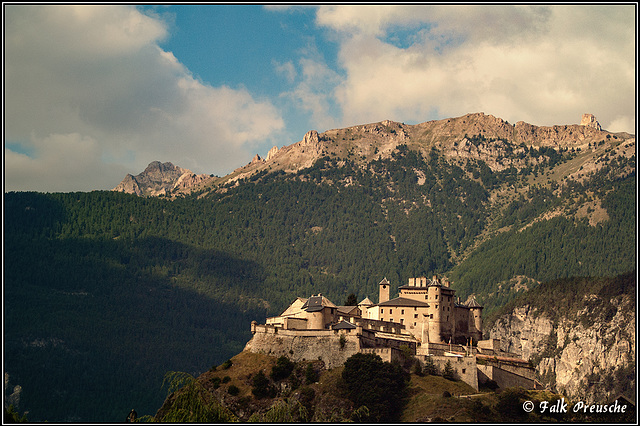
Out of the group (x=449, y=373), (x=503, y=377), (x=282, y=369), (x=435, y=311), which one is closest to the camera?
(x=449, y=373)

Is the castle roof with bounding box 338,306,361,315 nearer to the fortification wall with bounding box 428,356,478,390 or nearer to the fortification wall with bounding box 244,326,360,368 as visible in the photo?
the fortification wall with bounding box 244,326,360,368

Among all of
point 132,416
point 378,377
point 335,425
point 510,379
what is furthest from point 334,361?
point 335,425

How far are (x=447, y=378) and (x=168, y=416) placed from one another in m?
73.6

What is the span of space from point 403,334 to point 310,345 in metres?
18.9

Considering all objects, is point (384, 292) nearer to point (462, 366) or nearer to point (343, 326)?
point (343, 326)

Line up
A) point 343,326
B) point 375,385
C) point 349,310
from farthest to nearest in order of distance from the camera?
1. point 349,310
2. point 343,326
3. point 375,385

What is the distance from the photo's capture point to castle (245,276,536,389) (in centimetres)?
13038

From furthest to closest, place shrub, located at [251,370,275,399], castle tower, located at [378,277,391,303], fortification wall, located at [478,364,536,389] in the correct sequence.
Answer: castle tower, located at [378,277,391,303], fortification wall, located at [478,364,536,389], shrub, located at [251,370,275,399]

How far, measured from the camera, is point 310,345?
132 metres

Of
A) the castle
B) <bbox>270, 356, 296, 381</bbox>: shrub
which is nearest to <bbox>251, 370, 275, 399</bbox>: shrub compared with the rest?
<bbox>270, 356, 296, 381</bbox>: shrub

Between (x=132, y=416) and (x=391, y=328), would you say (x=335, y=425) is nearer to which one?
(x=132, y=416)

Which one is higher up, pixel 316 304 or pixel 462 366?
pixel 316 304

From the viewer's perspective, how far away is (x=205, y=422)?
59.5 meters

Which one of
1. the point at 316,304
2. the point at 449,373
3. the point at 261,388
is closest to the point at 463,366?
the point at 449,373
